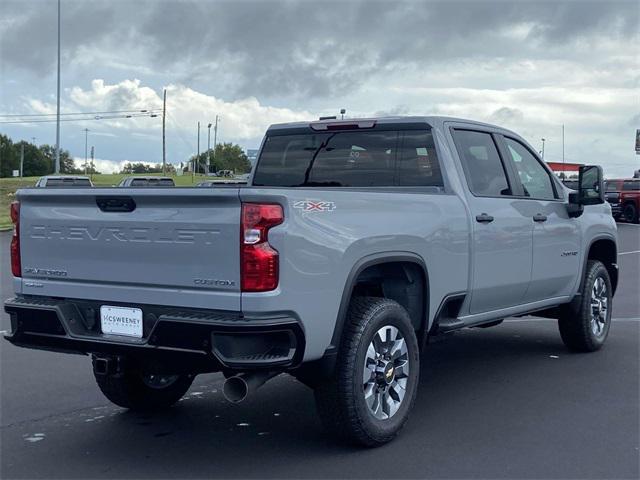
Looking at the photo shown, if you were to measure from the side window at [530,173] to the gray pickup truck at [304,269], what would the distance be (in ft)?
0.95

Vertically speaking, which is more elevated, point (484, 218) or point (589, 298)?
point (484, 218)

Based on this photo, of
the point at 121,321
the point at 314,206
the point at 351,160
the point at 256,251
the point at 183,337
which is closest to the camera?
the point at 256,251

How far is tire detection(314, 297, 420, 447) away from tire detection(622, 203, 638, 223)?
3269 cm

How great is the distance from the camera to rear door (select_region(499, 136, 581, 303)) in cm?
696

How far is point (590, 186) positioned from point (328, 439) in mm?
3458

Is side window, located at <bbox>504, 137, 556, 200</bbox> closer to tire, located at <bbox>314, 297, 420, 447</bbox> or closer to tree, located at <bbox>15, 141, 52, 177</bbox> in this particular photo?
tire, located at <bbox>314, 297, 420, 447</bbox>

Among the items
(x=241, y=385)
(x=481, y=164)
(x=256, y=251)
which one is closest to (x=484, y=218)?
(x=481, y=164)

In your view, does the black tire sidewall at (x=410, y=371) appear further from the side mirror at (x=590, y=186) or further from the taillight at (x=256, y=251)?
the side mirror at (x=590, y=186)

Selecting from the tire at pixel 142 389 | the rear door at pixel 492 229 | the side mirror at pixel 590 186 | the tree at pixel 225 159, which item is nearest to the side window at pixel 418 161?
the rear door at pixel 492 229

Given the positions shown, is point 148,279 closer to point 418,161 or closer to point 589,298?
point 418,161

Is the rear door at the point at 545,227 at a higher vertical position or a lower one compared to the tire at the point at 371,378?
higher

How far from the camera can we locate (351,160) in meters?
6.64

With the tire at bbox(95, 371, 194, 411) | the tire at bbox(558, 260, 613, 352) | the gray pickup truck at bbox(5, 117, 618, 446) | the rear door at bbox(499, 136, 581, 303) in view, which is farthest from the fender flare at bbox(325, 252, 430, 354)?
the tire at bbox(558, 260, 613, 352)

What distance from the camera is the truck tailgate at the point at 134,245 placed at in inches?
177
